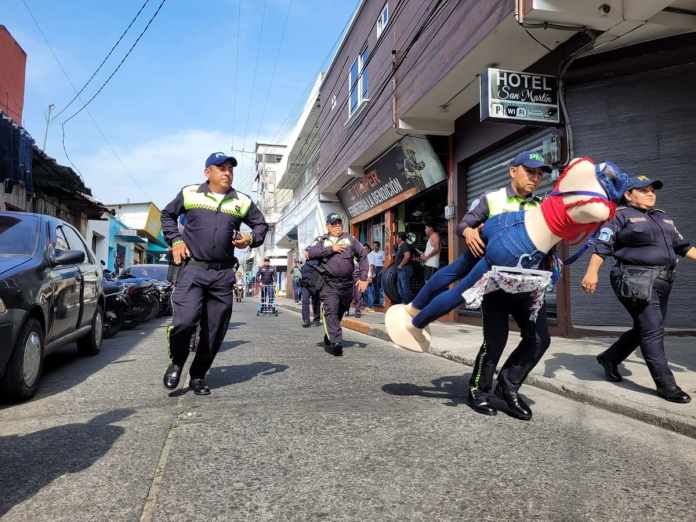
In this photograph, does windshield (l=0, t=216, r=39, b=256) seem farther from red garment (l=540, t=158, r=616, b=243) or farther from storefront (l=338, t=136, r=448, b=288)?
storefront (l=338, t=136, r=448, b=288)

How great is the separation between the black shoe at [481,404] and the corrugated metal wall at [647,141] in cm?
508

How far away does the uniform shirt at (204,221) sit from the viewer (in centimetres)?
417

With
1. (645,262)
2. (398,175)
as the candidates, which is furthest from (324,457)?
(398,175)

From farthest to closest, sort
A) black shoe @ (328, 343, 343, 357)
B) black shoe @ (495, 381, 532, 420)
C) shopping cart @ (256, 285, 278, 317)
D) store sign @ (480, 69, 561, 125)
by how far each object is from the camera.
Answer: shopping cart @ (256, 285, 278, 317), store sign @ (480, 69, 561, 125), black shoe @ (328, 343, 343, 357), black shoe @ (495, 381, 532, 420)

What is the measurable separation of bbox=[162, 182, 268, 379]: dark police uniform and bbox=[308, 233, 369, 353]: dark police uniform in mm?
2554

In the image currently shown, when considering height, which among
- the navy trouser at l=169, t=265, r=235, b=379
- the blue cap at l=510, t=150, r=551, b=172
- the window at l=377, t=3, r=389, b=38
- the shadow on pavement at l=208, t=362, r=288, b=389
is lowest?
the shadow on pavement at l=208, t=362, r=288, b=389

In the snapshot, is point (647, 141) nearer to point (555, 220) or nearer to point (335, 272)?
point (335, 272)

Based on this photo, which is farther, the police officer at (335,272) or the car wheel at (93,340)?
the police officer at (335,272)

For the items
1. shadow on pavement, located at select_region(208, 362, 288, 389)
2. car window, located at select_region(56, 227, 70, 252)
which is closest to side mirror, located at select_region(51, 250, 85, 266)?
car window, located at select_region(56, 227, 70, 252)

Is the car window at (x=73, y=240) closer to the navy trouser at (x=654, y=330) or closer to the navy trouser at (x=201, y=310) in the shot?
the navy trouser at (x=201, y=310)

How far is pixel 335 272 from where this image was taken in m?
6.84

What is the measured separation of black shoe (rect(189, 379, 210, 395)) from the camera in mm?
4193

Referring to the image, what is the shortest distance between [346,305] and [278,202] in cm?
4158

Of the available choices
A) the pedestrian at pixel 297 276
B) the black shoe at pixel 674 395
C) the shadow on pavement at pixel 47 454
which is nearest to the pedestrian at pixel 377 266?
the pedestrian at pixel 297 276
